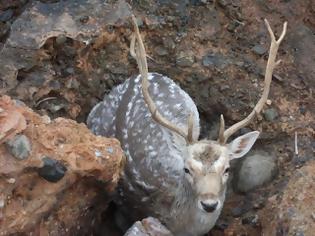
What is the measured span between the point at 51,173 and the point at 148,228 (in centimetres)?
105

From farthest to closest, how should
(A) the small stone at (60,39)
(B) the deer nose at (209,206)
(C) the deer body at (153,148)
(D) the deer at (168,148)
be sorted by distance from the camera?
(A) the small stone at (60,39)
(C) the deer body at (153,148)
(D) the deer at (168,148)
(B) the deer nose at (209,206)

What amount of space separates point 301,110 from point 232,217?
3.89ft

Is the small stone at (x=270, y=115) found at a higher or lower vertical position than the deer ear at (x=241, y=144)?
lower

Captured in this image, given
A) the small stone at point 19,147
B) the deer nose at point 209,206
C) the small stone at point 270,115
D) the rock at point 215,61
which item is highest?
Result: the small stone at point 19,147

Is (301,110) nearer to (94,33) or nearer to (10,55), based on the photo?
(94,33)

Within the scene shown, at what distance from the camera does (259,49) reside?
287 inches

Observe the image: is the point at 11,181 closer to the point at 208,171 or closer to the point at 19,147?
the point at 19,147

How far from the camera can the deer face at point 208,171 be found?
5.62 meters

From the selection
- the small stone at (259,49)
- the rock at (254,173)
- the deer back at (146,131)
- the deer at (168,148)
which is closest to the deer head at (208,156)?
the deer at (168,148)

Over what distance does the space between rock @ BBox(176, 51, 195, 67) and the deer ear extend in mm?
1414

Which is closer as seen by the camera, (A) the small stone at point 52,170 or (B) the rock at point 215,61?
(A) the small stone at point 52,170

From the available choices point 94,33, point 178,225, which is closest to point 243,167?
point 178,225

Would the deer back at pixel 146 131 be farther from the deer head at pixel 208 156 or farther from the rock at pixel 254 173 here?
the rock at pixel 254 173

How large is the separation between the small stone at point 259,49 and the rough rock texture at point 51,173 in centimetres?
210
